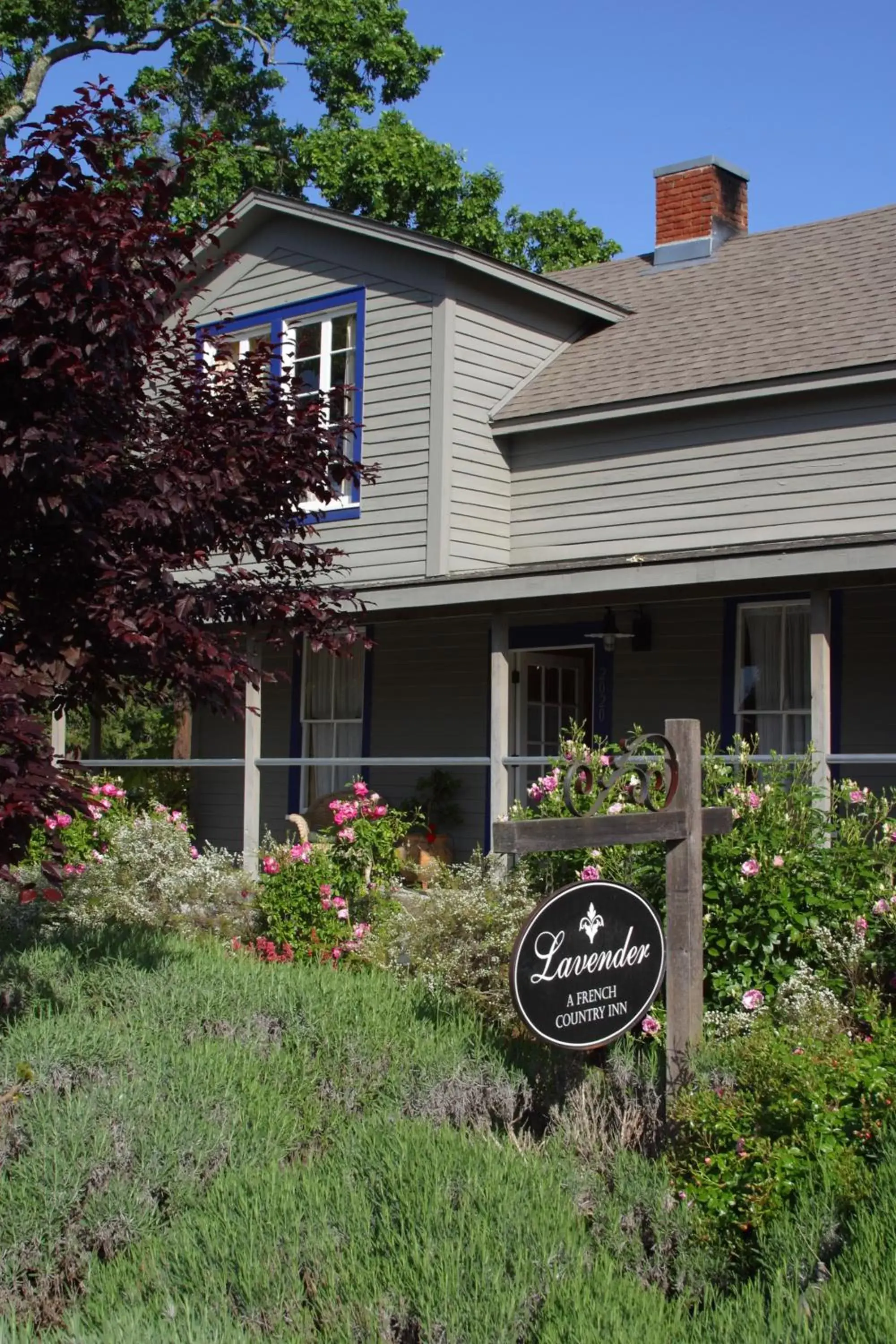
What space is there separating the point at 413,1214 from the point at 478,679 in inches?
398

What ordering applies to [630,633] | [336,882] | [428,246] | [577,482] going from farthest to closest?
1. [577,482]
2. [428,246]
3. [630,633]
4. [336,882]

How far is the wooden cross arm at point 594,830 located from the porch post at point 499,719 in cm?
475

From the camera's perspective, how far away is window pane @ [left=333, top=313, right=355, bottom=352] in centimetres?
1483

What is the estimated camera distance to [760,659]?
12.9m

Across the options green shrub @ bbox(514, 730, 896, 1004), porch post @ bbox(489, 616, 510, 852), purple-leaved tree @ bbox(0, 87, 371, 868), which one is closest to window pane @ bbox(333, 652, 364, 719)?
porch post @ bbox(489, 616, 510, 852)

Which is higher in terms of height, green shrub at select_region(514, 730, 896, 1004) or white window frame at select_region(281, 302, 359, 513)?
white window frame at select_region(281, 302, 359, 513)

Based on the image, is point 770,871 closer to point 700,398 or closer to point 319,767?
point 700,398

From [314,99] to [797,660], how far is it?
2059 cm

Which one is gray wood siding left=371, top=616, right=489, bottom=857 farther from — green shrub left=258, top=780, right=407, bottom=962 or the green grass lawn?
the green grass lawn

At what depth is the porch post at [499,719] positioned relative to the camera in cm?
1133

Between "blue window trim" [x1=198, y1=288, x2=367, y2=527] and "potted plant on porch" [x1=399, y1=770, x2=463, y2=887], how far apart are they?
2.74 metres

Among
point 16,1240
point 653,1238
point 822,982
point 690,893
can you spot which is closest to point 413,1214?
point 653,1238

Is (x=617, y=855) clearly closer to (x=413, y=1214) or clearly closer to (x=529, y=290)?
(x=413, y=1214)

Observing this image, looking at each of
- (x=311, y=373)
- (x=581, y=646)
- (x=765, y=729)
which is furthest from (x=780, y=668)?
(x=311, y=373)
